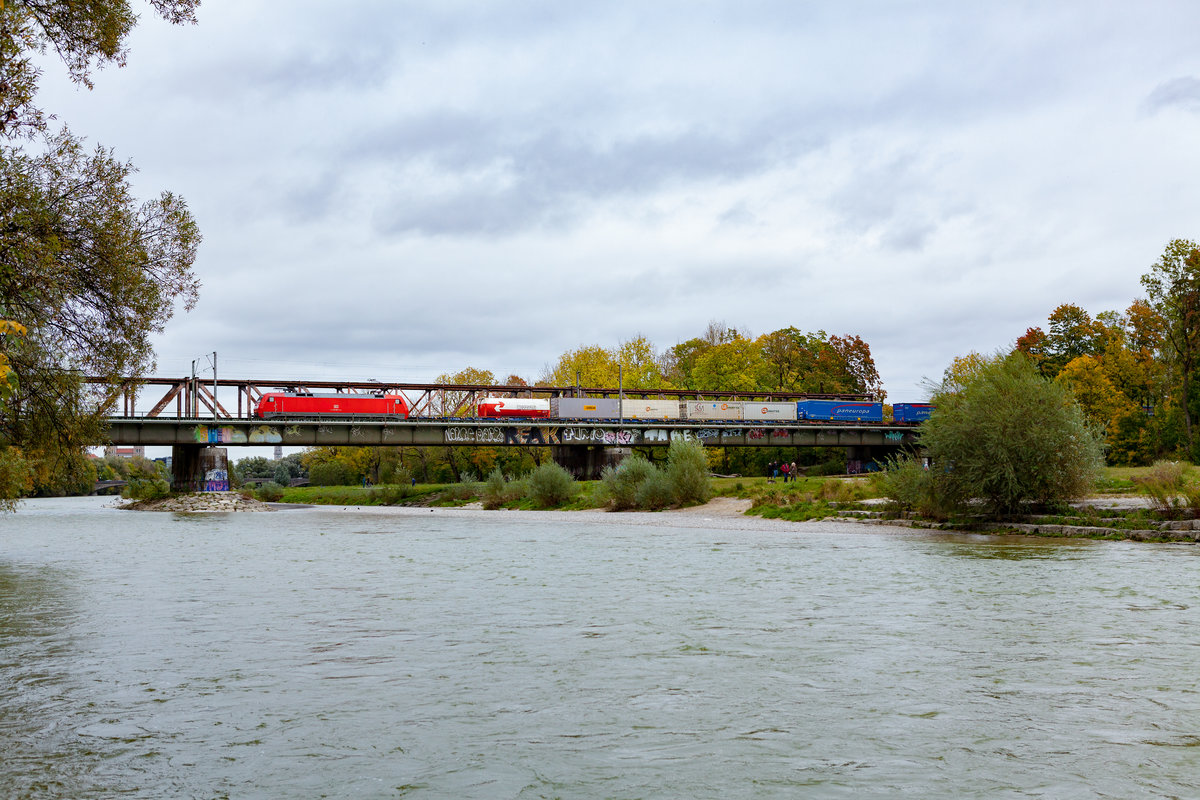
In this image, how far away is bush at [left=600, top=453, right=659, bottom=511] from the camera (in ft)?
171

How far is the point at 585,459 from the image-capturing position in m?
84.0

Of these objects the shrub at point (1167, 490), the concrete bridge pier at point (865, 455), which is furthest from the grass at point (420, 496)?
the shrub at point (1167, 490)

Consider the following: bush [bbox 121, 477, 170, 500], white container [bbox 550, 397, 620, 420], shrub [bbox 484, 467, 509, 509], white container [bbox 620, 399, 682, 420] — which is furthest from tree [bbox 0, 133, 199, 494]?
white container [bbox 620, 399, 682, 420]

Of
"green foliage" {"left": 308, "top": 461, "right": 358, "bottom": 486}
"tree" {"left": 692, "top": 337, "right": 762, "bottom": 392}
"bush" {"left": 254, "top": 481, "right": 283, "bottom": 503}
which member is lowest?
"bush" {"left": 254, "top": 481, "right": 283, "bottom": 503}

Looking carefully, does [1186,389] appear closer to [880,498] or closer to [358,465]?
[880,498]

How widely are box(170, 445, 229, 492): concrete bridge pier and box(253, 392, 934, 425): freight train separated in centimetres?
605

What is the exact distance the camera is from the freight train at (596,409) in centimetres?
7775

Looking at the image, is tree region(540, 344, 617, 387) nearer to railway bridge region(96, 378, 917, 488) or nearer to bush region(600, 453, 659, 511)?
railway bridge region(96, 378, 917, 488)

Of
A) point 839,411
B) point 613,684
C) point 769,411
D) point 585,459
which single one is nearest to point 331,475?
point 585,459

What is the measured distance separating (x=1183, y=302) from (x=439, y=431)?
54.3 metres

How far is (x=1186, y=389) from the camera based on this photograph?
63.1 m

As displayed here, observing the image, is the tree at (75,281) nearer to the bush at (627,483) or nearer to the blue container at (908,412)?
the bush at (627,483)

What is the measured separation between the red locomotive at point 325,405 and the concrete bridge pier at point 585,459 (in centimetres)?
1478

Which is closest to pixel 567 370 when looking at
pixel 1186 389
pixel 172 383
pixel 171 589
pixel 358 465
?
pixel 358 465
